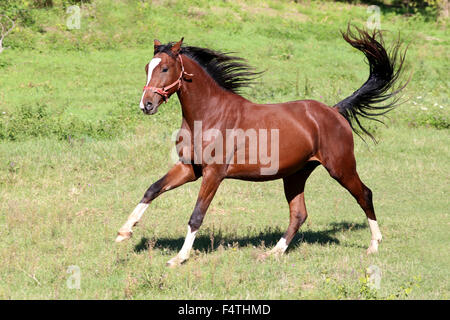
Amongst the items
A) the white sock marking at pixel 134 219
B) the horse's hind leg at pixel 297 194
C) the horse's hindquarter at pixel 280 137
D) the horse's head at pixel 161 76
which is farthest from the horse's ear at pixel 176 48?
the horse's hind leg at pixel 297 194

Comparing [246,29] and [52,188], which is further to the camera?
[246,29]

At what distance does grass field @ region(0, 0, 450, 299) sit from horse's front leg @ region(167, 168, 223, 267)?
0.58ft

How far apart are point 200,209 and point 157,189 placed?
0.52m

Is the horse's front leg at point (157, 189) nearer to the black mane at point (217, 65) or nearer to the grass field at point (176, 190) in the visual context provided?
the grass field at point (176, 190)

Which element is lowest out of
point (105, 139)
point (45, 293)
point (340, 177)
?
point (105, 139)

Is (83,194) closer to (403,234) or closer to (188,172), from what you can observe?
(188,172)

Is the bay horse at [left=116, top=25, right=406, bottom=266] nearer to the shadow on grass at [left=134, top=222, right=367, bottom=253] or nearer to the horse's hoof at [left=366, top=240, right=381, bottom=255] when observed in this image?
the horse's hoof at [left=366, top=240, right=381, bottom=255]

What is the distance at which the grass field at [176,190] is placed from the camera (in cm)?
662

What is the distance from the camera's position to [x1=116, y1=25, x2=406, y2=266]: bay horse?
22.8 feet

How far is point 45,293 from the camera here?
6.02m

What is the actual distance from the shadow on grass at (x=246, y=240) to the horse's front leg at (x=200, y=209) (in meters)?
0.44

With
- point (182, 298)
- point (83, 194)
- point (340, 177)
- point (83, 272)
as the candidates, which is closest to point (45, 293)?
point (83, 272)

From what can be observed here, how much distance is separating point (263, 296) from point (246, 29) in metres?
18.8

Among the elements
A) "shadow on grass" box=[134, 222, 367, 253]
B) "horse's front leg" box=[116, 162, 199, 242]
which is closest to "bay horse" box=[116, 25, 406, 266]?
"horse's front leg" box=[116, 162, 199, 242]
